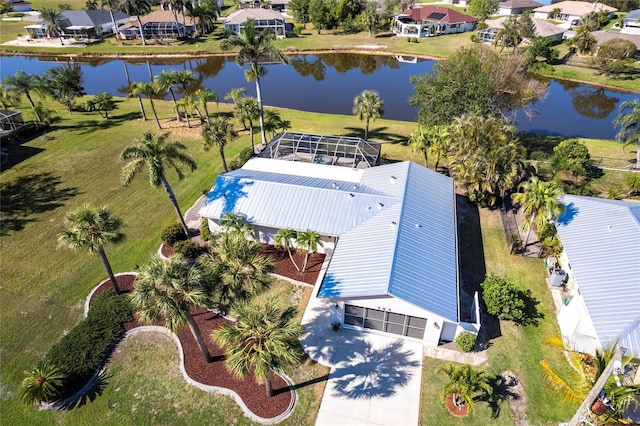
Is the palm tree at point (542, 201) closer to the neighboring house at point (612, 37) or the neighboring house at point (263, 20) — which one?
the neighboring house at point (612, 37)

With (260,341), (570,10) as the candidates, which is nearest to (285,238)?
(260,341)

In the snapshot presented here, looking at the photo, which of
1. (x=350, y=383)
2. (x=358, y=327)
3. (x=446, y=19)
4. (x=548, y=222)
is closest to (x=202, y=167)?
(x=358, y=327)

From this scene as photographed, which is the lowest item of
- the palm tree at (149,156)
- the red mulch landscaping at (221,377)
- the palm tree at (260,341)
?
the red mulch landscaping at (221,377)

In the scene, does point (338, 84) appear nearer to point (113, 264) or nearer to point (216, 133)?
point (216, 133)

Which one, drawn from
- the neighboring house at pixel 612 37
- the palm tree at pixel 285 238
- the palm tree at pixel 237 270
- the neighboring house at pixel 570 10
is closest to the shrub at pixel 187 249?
the palm tree at pixel 285 238

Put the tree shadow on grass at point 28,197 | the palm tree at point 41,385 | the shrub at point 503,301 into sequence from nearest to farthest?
the palm tree at point 41,385, the shrub at point 503,301, the tree shadow on grass at point 28,197

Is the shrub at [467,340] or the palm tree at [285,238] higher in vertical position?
the palm tree at [285,238]

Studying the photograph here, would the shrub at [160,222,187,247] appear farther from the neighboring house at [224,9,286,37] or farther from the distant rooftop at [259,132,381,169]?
the neighboring house at [224,9,286,37]
